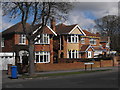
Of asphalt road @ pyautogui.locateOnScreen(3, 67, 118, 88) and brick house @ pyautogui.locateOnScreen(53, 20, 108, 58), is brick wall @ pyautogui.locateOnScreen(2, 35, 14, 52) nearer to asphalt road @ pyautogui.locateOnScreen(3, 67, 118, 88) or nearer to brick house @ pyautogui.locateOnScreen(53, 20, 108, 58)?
brick house @ pyautogui.locateOnScreen(53, 20, 108, 58)

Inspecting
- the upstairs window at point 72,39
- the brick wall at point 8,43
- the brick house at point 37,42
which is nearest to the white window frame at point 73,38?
the upstairs window at point 72,39

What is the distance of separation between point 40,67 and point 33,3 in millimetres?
9670

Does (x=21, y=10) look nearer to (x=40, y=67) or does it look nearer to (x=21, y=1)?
(x=21, y=1)

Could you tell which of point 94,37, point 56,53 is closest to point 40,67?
point 56,53

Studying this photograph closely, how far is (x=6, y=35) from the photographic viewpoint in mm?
35969

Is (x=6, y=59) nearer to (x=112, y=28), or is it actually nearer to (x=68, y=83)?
(x=68, y=83)

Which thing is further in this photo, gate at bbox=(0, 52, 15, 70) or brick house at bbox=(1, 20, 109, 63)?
brick house at bbox=(1, 20, 109, 63)

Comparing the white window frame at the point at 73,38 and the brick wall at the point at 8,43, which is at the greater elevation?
the white window frame at the point at 73,38

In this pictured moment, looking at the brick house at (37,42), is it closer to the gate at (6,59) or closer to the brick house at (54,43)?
the brick house at (54,43)

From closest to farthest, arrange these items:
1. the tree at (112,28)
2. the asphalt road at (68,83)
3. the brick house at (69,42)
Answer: the asphalt road at (68,83) < the brick house at (69,42) < the tree at (112,28)

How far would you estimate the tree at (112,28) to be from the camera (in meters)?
66.7

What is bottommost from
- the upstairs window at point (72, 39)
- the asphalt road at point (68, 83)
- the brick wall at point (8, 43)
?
the asphalt road at point (68, 83)

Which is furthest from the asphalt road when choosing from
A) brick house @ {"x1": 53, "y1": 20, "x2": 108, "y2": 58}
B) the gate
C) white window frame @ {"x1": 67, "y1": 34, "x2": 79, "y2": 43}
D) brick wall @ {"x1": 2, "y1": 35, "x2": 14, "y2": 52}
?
white window frame @ {"x1": 67, "y1": 34, "x2": 79, "y2": 43}

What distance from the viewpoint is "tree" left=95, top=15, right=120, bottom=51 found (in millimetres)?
66688
